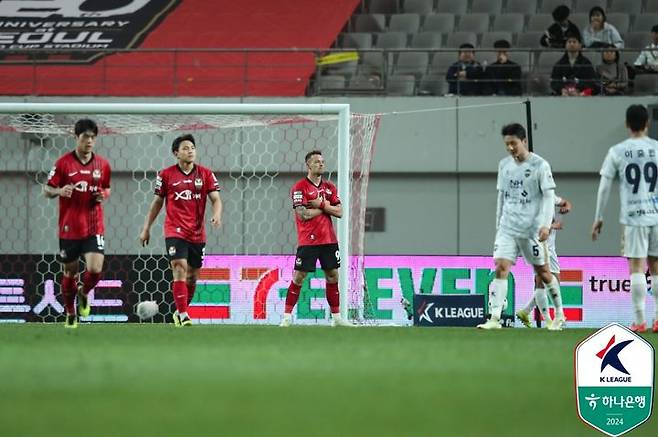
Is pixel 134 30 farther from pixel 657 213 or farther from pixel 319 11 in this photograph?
pixel 657 213

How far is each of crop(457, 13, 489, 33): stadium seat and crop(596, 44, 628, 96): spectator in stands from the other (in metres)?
2.30

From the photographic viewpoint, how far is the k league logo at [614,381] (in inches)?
184

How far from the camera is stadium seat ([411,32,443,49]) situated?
1889 cm

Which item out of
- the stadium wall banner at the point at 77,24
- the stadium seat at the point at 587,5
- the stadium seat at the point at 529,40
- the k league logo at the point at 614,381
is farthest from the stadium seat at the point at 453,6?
the k league logo at the point at 614,381

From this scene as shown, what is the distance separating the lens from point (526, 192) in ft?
34.8

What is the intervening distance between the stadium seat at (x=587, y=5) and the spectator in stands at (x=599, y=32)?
1478 millimetres

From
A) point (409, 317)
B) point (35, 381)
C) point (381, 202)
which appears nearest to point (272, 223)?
point (381, 202)

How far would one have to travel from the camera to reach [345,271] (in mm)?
12328

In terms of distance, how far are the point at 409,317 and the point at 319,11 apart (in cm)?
746

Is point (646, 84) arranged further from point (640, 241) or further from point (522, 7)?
point (640, 241)

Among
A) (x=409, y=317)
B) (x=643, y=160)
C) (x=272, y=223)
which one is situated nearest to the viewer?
(x=643, y=160)

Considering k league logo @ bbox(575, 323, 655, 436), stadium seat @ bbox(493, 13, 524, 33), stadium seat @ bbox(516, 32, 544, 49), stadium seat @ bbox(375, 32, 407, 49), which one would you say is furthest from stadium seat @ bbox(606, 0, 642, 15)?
k league logo @ bbox(575, 323, 655, 436)

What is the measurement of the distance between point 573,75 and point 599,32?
38.8 inches

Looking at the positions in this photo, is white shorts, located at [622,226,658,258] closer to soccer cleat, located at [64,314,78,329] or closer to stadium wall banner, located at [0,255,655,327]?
stadium wall banner, located at [0,255,655,327]
